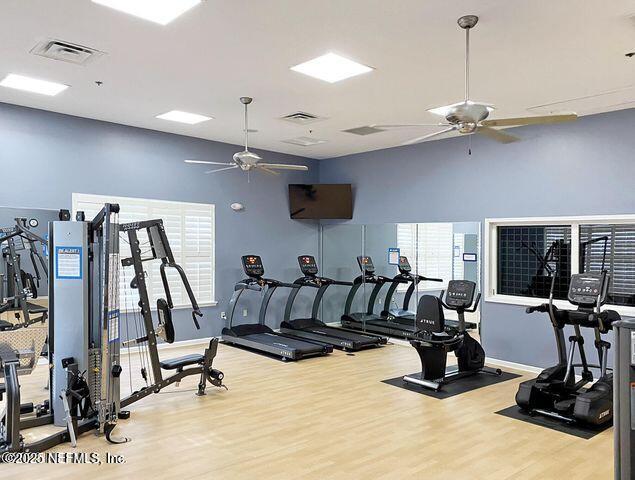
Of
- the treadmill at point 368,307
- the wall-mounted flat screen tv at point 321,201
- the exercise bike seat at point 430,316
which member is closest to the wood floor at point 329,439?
the exercise bike seat at point 430,316

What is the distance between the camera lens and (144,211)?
703 cm

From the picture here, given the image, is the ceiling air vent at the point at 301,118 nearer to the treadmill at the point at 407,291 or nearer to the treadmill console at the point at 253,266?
the treadmill console at the point at 253,266

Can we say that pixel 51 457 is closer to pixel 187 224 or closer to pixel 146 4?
pixel 146 4

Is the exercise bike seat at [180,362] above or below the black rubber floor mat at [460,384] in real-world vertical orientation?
above

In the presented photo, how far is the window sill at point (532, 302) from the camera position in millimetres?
5535

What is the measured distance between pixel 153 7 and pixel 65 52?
123 centimetres

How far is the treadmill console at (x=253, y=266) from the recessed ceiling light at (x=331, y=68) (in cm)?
358

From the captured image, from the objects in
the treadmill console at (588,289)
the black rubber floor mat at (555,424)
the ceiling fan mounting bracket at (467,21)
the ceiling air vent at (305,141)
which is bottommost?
the black rubber floor mat at (555,424)

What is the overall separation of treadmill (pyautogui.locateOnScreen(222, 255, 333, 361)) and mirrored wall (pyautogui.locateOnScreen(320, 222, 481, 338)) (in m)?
1.07

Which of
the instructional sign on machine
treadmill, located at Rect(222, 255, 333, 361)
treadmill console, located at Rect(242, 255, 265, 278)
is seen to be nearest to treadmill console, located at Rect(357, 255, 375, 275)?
treadmill, located at Rect(222, 255, 333, 361)

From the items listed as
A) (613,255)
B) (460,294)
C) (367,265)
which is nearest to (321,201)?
(367,265)

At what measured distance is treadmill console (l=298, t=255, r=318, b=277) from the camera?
8164mm

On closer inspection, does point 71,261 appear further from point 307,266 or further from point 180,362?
point 307,266

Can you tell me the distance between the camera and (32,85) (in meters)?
5.17
